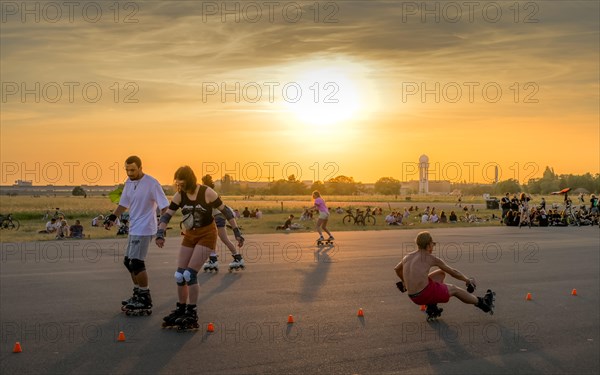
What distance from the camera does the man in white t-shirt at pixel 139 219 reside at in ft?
33.0

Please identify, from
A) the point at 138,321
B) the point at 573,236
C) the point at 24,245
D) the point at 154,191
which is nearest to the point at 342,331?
the point at 138,321

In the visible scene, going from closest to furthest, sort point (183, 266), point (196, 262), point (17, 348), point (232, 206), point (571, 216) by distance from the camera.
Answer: point (17, 348) → point (196, 262) → point (183, 266) → point (571, 216) → point (232, 206)

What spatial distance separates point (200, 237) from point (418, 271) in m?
2.79

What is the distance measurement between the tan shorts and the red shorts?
267cm

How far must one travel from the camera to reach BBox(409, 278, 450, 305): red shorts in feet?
30.3

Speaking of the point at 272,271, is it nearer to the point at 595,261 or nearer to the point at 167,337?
the point at 167,337

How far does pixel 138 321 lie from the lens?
31.2 ft

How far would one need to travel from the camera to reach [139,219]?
10.2 meters

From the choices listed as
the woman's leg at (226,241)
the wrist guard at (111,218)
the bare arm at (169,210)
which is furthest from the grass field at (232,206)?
the bare arm at (169,210)

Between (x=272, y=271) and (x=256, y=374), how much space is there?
851cm

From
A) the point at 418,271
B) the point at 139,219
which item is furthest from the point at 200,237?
the point at 418,271

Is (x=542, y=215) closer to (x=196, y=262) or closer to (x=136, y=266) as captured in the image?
(x=136, y=266)

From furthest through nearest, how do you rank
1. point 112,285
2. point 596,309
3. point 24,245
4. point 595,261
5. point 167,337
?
point 24,245, point 595,261, point 112,285, point 596,309, point 167,337

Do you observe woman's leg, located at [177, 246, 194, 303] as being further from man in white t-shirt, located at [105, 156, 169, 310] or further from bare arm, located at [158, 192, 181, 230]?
man in white t-shirt, located at [105, 156, 169, 310]
